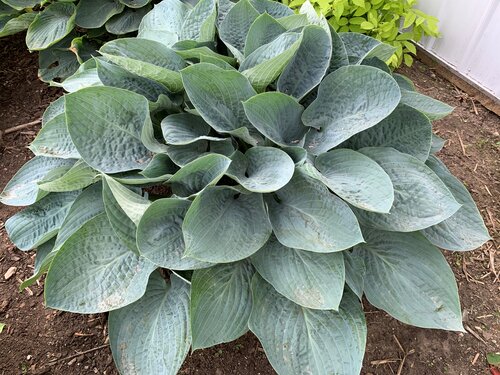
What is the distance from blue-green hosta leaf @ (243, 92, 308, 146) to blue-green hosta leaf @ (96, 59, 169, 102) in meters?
0.32

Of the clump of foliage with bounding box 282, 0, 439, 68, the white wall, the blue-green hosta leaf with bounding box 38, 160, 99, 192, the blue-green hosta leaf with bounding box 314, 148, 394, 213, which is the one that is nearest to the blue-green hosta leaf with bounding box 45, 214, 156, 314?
the blue-green hosta leaf with bounding box 38, 160, 99, 192

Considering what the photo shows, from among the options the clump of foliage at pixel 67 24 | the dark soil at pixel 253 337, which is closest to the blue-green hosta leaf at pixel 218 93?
the dark soil at pixel 253 337

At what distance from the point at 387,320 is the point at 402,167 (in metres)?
0.72

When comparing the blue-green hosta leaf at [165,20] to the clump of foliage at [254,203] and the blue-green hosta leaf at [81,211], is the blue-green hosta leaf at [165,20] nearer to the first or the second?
the clump of foliage at [254,203]

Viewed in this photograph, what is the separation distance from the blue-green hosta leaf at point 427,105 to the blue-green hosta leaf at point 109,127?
742mm

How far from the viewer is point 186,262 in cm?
117

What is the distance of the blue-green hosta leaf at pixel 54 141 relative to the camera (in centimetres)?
138

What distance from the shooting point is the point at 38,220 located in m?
1.47

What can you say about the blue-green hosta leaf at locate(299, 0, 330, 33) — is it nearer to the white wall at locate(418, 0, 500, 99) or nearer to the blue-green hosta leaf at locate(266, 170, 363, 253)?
the blue-green hosta leaf at locate(266, 170, 363, 253)

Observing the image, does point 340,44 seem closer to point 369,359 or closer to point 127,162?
point 127,162

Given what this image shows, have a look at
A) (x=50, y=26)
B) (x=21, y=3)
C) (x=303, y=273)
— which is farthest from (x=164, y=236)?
(x=21, y=3)

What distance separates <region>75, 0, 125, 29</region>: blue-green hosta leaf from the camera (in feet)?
8.07

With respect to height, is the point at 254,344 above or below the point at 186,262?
below

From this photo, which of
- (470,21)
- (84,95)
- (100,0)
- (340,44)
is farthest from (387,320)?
(100,0)
